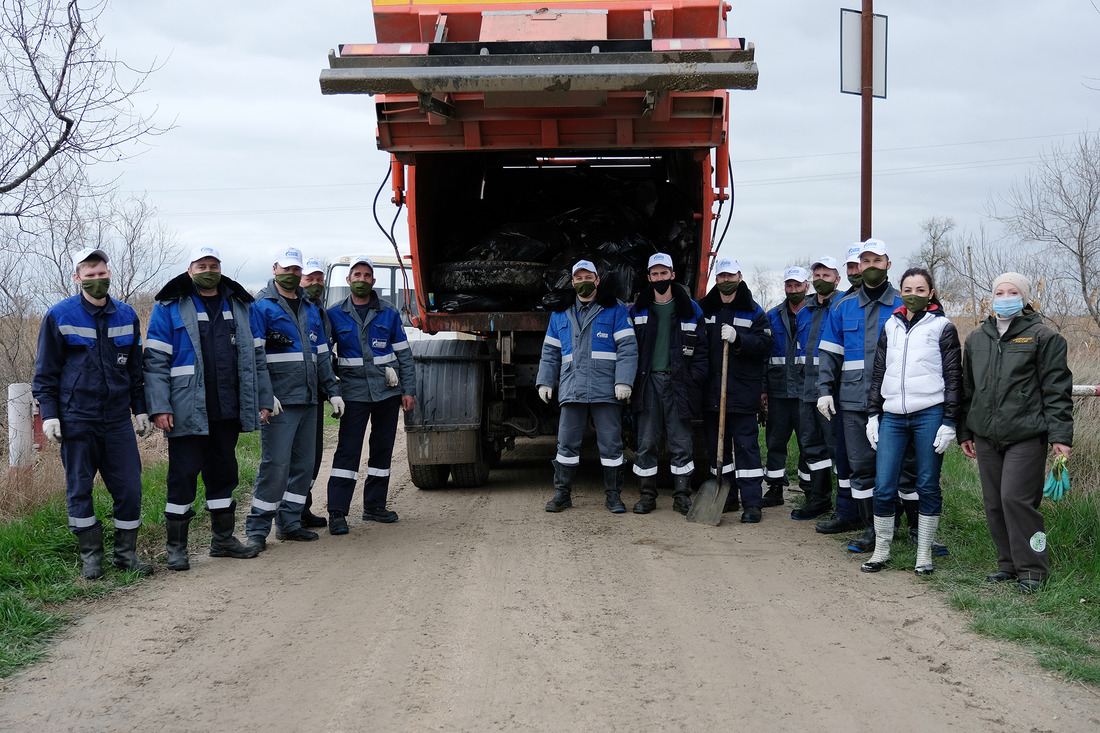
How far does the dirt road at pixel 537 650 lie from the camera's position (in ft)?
10.6

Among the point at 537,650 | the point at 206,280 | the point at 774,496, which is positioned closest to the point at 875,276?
the point at 774,496

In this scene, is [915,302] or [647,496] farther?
[647,496]

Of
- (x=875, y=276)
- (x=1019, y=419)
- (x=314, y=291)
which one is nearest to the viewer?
(x=1019, y=419)

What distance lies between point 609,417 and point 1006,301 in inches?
121

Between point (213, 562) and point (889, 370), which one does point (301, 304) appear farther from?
point (889, 370)

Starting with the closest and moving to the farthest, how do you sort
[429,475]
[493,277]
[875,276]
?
[875,276]
[493,277]
[429,475]

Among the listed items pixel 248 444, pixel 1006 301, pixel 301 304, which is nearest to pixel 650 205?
pixel 301 304

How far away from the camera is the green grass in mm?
4078

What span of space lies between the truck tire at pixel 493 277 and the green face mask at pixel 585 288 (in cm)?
58

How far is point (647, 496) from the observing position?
22.7 feet

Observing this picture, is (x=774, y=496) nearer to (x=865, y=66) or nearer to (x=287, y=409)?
(x=287, y=409)

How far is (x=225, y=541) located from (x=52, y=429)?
124cm

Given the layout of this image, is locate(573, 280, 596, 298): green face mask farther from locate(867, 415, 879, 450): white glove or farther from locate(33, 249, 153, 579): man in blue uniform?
locate(33, 249, 153, 579): man in blue uniform

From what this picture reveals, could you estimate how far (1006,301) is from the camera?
4.68 meters
